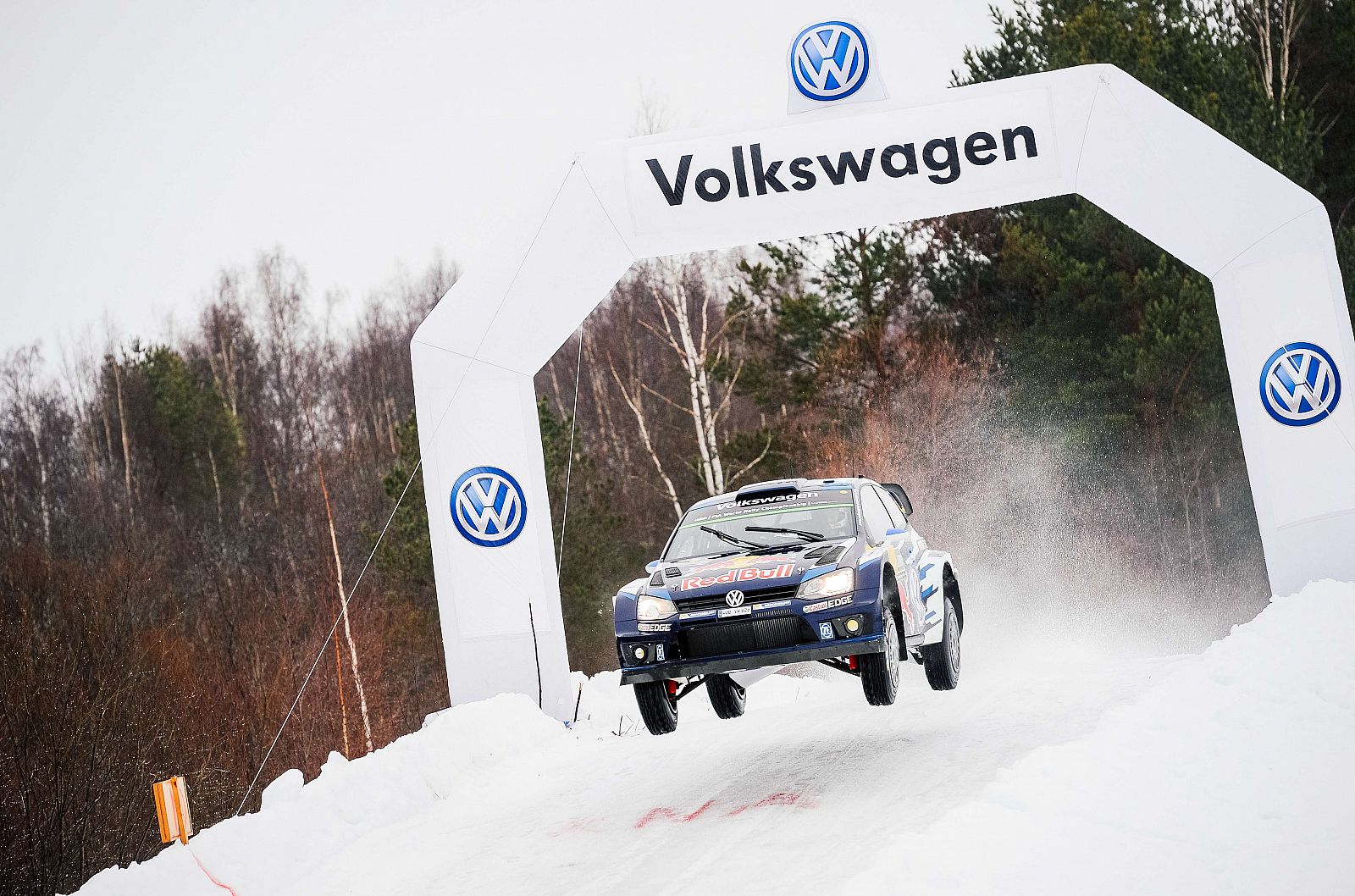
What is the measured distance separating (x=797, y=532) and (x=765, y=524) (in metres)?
0.41

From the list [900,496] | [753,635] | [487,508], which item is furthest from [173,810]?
[900,496]

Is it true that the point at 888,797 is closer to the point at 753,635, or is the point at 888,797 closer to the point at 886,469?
the point at 753,635

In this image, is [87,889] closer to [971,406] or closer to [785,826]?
[785,826]

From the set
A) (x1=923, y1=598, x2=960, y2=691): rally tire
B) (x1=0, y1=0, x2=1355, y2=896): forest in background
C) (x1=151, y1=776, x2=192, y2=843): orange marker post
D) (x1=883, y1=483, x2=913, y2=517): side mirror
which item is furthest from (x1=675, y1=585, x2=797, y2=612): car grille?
(x1=0, y1=0, x2=1355, y2=896): forest in background

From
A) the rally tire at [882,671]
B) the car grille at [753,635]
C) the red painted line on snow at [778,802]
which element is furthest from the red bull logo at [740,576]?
the red painted line on snow at [778,802]

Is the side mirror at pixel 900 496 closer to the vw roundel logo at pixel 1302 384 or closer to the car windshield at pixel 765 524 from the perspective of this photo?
the car windshield at pixel 765 524

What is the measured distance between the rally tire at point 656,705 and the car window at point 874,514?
2.02 m

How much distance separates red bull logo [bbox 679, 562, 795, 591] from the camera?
8.98 meters

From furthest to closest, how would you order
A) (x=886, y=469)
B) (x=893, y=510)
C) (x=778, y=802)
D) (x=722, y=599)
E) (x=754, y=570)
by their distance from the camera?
(x=886, y=469) < (x=893, y=510) < (x=754, y=570) < (x=722, y=599) < (x=778, y=802)

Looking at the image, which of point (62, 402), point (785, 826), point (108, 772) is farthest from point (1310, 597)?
point (62, 402)

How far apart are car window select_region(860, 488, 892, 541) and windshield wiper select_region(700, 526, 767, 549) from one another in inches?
35.5

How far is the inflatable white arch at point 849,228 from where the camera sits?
40.7ft

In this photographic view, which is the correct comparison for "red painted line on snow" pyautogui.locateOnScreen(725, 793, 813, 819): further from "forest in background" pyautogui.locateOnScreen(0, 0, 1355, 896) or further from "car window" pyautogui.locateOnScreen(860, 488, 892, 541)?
"forest in background" pyautogui.locateOnScreen(0, 0, 1355, 896)

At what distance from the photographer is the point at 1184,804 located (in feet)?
23.2
